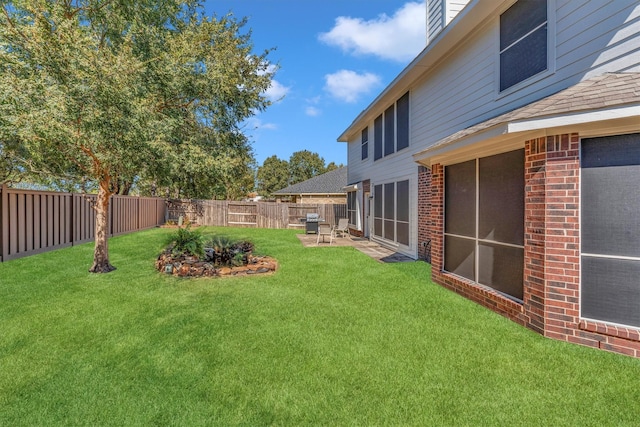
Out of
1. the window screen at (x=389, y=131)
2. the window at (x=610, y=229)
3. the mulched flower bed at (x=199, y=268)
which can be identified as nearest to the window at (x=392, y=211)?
the window screen at (x=389, y=131)

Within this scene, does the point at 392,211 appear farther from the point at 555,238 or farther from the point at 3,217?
the point at 3,217

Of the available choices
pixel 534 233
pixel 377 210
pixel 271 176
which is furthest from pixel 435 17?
pixel 271 176

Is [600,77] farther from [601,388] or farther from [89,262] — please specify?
[89,262]

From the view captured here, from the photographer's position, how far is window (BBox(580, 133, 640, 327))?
333 centimetres

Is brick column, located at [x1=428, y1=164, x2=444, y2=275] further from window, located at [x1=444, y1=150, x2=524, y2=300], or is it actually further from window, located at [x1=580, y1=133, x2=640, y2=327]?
window, located at [x1=580, y1=133, x2=640, y2=327]

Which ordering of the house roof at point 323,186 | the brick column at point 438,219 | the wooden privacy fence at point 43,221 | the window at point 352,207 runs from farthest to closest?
the house roof at point 323,186 < the window at point 352,207 < the wooden privacy fence at point 43,221 < the brick column at point 438,219

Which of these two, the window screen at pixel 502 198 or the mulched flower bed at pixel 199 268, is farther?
the mulched flower bed at pixel 199 268

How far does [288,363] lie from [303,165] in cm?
5723

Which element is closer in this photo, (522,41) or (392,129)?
(522,41)

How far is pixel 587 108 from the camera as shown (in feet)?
10.7

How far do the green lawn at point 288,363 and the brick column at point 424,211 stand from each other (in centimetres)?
290

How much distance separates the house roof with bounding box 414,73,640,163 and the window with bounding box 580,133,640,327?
334 millimetres

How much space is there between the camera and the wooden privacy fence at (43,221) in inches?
Answer: 298

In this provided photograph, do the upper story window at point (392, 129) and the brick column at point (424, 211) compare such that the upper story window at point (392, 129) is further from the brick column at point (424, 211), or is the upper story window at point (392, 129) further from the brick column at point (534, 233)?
the brick column at point (534, 233)
